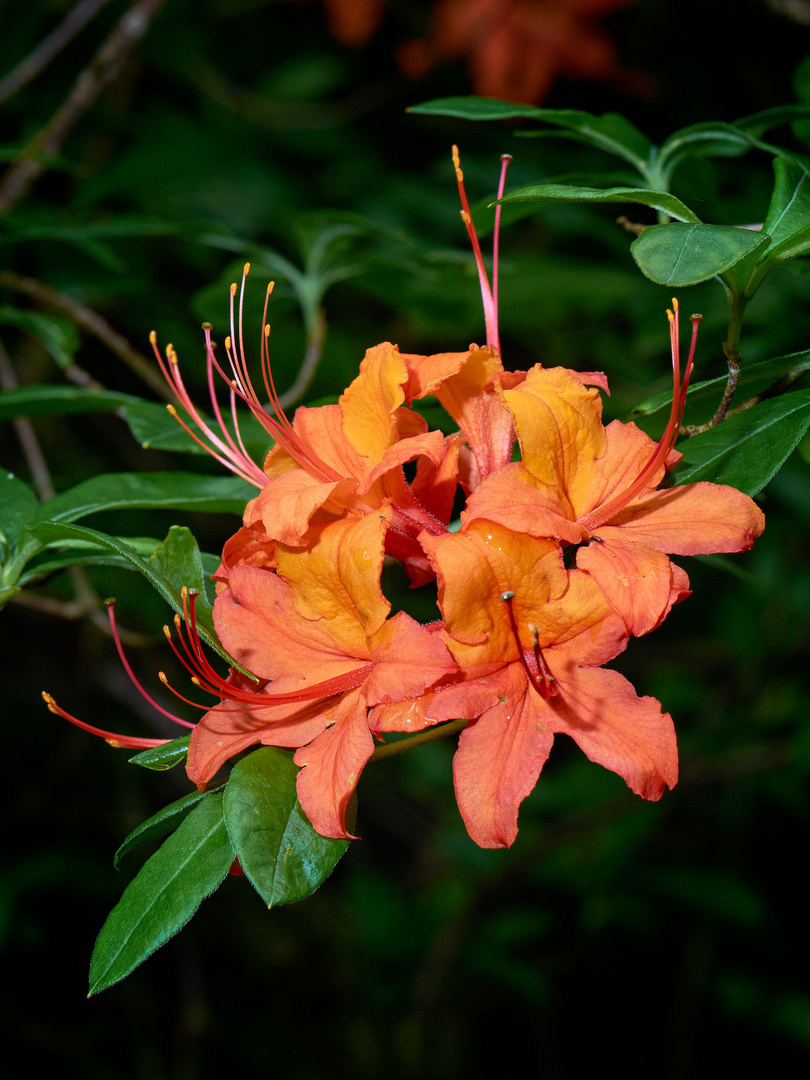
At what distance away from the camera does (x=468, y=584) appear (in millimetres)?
620

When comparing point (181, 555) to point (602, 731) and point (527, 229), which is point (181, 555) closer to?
point (602, 731)

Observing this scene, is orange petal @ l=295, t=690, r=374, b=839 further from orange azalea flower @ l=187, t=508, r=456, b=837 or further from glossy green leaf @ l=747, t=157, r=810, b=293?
glossy green leaf @ l=747, t=157, r=810, b=293

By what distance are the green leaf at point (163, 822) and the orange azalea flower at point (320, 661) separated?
0.03 m

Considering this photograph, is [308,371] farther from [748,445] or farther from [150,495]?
[748,445]

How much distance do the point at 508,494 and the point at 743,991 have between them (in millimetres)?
2037

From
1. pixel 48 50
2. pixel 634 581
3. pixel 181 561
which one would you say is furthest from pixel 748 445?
pixel 48 50

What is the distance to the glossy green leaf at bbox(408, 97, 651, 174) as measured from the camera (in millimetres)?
973

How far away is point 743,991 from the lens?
2164 mm

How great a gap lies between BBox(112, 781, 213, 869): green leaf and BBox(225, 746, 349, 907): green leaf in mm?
66

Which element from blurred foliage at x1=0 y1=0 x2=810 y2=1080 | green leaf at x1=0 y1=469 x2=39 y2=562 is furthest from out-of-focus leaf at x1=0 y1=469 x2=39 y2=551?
blurred foliage at x1=0 y1=0 x2=810 y2=1080

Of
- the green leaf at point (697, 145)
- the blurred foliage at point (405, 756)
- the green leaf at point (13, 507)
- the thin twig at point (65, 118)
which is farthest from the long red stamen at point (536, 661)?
the thin twig at point (65, 118)

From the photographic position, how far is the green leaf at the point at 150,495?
2.86ft

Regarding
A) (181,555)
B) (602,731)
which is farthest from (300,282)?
(602,731)

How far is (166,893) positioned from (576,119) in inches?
33.9
